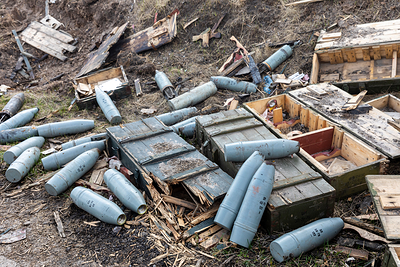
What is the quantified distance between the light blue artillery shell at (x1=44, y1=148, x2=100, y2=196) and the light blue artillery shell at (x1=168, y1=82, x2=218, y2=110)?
2.76m

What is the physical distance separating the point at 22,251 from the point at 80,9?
45.1 ft

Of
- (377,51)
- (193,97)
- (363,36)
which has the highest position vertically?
(363,36)

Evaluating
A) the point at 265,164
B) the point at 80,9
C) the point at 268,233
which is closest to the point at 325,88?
the point at 265,164

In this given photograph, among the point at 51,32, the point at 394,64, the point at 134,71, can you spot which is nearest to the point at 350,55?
the point at 394,64

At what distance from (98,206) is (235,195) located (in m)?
2.36

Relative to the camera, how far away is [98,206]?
17.1 ft

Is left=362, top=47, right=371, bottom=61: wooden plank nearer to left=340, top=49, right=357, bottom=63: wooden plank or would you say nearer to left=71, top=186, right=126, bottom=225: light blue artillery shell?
left=340, top=49, right=357, bottom=63: wooden plank

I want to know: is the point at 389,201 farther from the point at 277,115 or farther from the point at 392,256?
the point at 277,115

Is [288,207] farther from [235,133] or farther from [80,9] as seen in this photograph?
[80,9]

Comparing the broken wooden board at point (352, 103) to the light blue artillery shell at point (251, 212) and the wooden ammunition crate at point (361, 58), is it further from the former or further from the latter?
the light blue artillery shell at point (251, 212)

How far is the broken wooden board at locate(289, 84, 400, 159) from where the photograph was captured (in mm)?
5398

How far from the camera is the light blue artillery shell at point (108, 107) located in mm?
8461

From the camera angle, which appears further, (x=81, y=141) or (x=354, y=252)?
(x=81, y=141)

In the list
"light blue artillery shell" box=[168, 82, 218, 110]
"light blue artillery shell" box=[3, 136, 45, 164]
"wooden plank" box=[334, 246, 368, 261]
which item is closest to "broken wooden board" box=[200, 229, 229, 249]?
"wooden plank" box=[334, 246, 368, 261]
